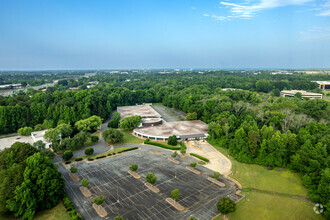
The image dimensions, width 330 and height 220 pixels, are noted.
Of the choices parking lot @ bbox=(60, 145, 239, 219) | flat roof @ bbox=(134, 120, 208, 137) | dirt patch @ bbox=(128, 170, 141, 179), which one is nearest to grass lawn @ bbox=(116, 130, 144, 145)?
flat roof @ bbox=(134, 120, 208, 137)

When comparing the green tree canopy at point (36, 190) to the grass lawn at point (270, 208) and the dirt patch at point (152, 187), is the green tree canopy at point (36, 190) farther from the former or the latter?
the grass lawn at point (270, 208)

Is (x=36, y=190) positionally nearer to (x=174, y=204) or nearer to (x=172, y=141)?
(x=174, y=204)

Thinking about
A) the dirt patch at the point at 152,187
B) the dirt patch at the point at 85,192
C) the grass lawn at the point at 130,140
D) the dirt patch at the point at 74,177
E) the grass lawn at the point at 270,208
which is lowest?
the grass lawn at the point at 270,208

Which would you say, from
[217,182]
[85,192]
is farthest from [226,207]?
[85,192]

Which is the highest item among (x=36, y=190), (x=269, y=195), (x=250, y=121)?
(x=250, y=121)

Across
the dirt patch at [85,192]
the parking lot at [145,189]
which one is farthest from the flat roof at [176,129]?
the dirt patch at [85,192]

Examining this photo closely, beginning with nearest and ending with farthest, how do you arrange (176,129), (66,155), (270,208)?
(270,208) → (66,155) → (176,129)
